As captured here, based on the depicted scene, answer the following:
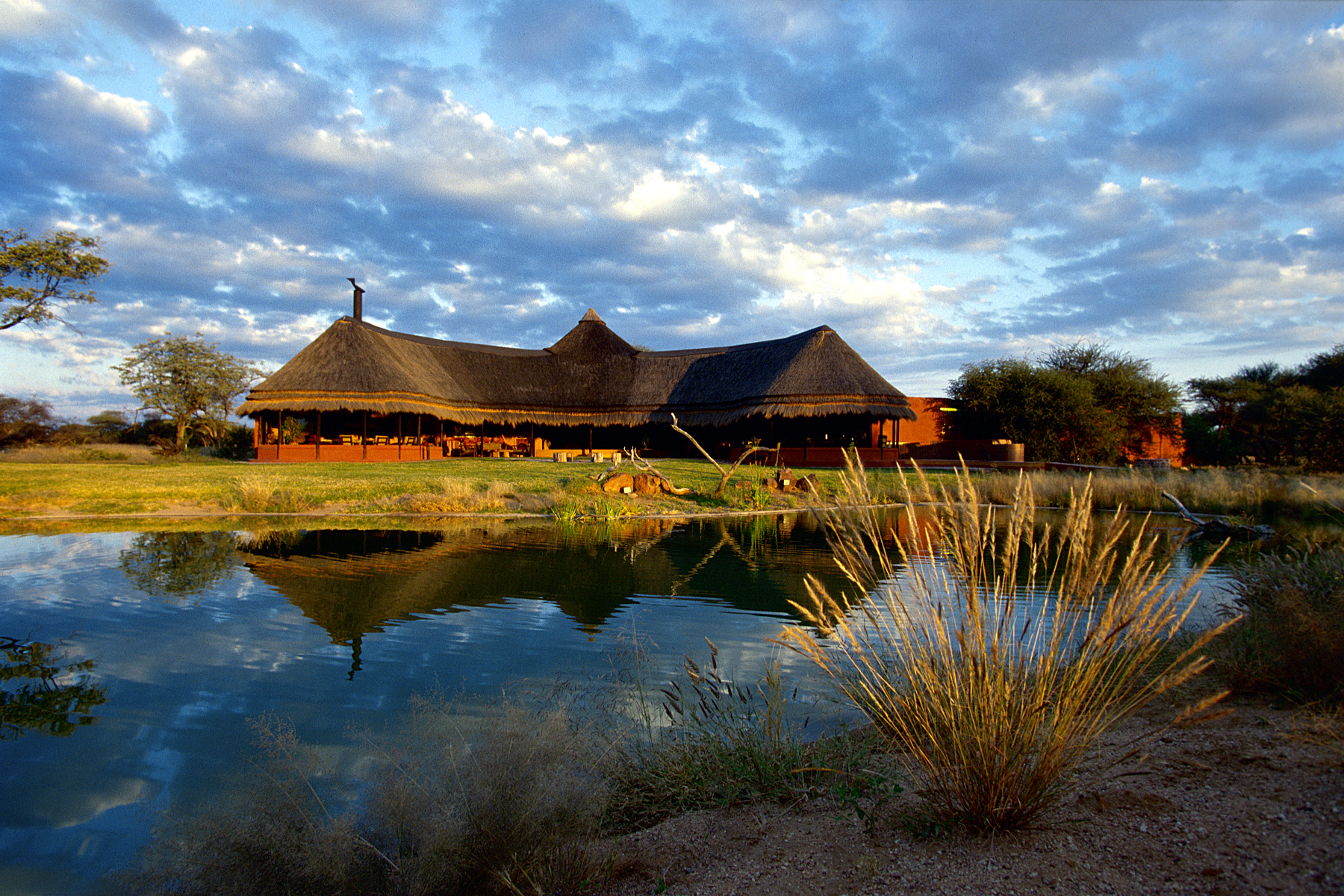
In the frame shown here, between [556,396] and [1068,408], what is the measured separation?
22174 millimetres

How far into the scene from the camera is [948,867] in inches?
100

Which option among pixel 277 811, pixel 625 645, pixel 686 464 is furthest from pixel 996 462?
pixel 277 811

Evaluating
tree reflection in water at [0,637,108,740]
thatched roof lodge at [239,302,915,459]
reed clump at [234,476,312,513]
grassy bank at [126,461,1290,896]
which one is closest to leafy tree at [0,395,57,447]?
thatched roof lodge at [239,302,915,459]

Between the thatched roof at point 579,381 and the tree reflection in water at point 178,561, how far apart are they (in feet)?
53.3

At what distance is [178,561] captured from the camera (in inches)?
396

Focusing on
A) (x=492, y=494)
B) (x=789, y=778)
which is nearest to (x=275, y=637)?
(x=789, y=778)

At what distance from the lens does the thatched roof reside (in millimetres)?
28172

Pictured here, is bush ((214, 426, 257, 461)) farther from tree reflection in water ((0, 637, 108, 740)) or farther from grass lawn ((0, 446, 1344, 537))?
tree reflection in water ((0, 637, 108, 740))

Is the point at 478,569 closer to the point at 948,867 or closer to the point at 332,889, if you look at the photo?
the point at 332,889

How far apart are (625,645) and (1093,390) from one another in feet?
103

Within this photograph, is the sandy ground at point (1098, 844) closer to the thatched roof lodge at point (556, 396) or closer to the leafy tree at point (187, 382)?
the thatched roof lodge at point (556, 396)

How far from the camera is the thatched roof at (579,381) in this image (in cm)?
2817

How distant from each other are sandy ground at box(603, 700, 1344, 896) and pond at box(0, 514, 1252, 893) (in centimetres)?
215

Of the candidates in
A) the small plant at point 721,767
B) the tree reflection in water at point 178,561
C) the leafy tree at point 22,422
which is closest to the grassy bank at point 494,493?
the tree reflection in water at point 178,561
